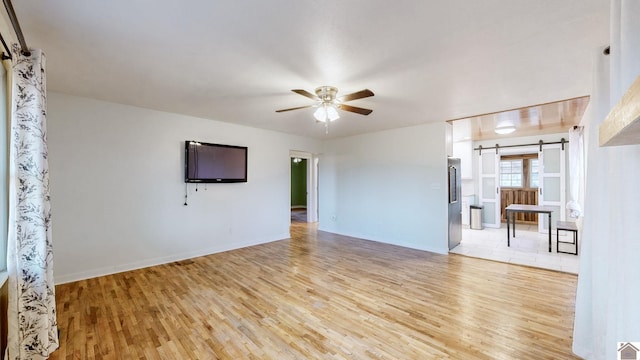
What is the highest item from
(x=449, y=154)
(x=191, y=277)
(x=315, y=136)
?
(x=315, y=136)

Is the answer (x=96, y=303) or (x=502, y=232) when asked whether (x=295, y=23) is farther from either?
(x=502, y=232)

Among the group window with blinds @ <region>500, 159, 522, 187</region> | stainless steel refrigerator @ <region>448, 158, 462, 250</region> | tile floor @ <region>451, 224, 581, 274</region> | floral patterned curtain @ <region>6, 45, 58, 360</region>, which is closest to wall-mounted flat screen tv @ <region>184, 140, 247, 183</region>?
floral patterned curtain @ <region>6, 45, 58, 360</region>

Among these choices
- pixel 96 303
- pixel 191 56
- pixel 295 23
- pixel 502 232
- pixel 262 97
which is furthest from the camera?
pixel 502 232

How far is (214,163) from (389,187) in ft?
11.7

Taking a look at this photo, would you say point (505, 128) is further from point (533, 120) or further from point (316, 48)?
point (316, 48)

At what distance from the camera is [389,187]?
5.51 m

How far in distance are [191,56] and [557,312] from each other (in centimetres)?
437

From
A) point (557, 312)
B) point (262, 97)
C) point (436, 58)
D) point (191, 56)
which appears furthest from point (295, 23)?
point (557, 312)

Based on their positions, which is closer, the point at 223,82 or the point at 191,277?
the point at 223,82

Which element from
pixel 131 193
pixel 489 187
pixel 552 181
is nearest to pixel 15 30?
pixel 131 193

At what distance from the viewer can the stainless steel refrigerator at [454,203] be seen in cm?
486

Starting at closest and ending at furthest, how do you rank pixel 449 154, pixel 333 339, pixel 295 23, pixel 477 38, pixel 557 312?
pixel 295 23 → pixel 477 38 → pixel 333 339 → pixel 557 312 → pixel 449 154

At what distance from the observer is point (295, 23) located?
6.07ft

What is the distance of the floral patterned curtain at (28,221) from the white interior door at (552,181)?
28.4 ft
